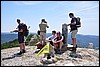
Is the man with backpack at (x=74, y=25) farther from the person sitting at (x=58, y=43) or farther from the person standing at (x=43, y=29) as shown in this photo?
the person standing at (x=43, y=29)

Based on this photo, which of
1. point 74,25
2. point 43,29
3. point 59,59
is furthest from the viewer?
point 43,29

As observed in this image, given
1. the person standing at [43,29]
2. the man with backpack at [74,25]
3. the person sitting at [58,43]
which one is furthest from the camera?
the person standing at [43,29]

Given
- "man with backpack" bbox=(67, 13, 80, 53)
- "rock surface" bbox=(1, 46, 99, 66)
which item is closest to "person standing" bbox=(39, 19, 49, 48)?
"rock surface" bbox=(1, 46, 99, 66)

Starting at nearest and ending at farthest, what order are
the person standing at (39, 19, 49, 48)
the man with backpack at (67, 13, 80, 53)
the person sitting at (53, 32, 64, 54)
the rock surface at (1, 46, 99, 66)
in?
1. the rock surface at (1, 46, 99, 66)
2. the man with backpack at (67, 13, 80, 53)
3. the person sitting at (53, 32, 64, 54)
4. the person standing at (39, 19, 49, 48)

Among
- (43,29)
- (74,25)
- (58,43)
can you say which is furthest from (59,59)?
(43,29)

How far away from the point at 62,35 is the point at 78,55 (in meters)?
2.14

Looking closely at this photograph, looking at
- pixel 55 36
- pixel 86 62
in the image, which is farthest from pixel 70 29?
pixel 86 62

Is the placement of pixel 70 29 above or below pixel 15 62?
above

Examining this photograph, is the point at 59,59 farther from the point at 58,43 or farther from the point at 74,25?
the point at 74,25

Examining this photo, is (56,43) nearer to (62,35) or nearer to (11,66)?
(62,35)

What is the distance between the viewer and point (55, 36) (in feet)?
53.5

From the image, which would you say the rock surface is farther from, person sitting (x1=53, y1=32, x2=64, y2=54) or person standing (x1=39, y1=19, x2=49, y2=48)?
person standing (x1=39, y1=19, x2=49, y2=48)

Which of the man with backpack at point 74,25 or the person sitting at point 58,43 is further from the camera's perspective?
the person sitting at point 58,43

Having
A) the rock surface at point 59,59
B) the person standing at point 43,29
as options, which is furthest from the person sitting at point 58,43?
the person standing at point 43,29
